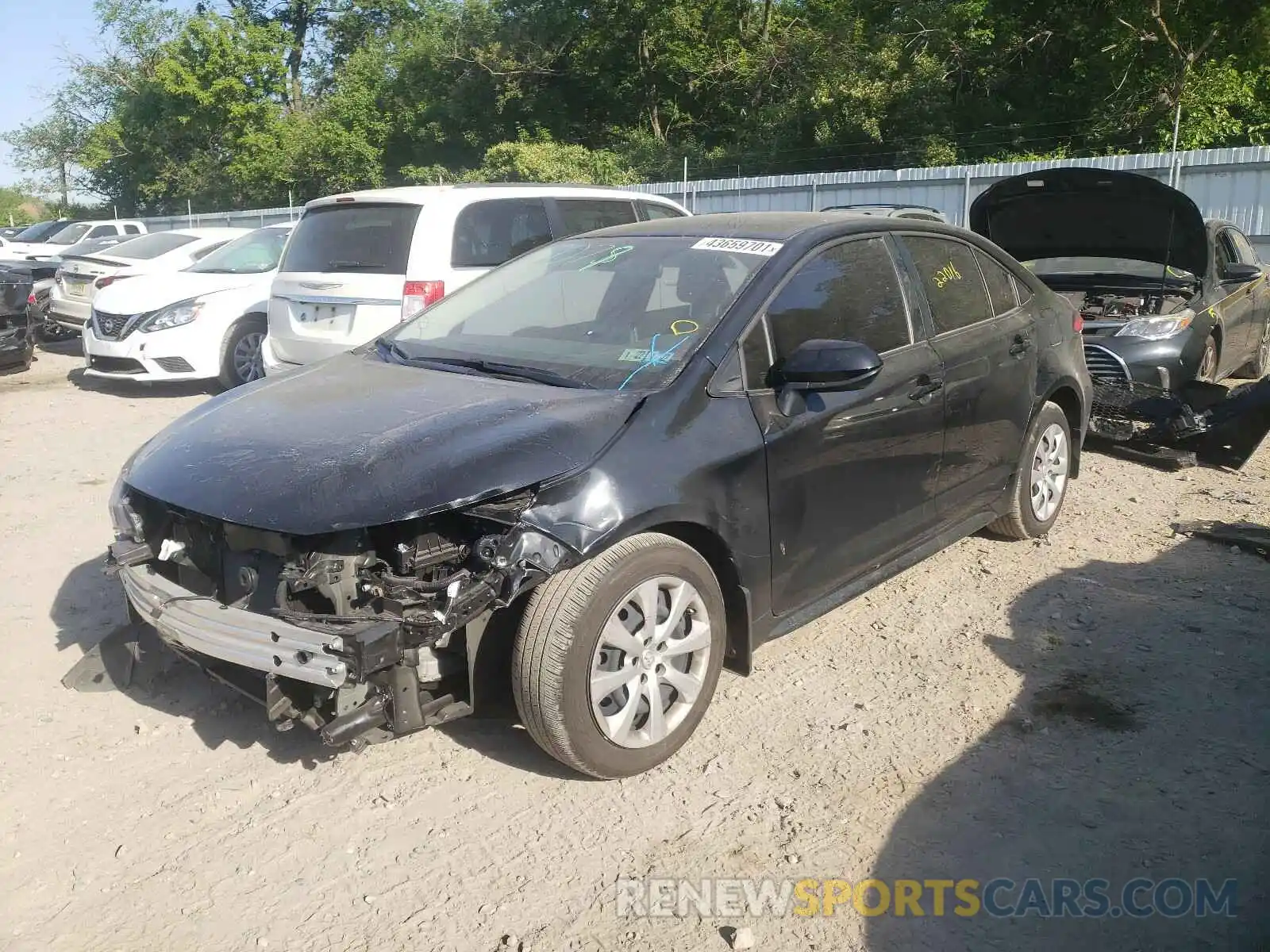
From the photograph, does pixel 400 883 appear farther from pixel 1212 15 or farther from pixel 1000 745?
pixel 1212 15

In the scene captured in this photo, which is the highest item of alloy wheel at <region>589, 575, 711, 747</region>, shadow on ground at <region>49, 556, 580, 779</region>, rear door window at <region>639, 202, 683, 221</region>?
rear door window at <region>639, 202, 683, 221</region>

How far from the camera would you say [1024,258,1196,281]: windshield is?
26.9 feet

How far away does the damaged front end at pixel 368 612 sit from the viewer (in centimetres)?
289

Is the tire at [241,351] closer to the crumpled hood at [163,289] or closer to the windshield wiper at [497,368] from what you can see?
the crumpled hood at [163,289]

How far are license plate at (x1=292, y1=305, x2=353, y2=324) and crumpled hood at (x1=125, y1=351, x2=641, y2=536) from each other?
3.58 meters

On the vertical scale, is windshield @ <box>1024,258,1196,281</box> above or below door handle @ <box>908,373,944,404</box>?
below

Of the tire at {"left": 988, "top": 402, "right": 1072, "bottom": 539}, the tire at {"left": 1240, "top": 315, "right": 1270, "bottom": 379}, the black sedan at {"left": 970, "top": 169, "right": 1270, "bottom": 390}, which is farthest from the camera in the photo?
the tire at {"left": 1240, "top": 315, "right": 1270, "bottom": 379}

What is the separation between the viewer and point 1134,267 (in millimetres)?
8414

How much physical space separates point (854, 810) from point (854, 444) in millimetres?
1342

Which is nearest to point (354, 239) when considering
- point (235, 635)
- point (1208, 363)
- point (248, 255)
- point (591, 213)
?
point (591, 213)

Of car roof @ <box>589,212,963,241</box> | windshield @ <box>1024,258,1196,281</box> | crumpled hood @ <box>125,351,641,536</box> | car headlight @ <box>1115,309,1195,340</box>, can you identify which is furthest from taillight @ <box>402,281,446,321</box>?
car headlight @ <box>1115,309,1195,340</box>

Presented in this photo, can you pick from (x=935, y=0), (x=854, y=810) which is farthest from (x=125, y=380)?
(x=935, y=0)

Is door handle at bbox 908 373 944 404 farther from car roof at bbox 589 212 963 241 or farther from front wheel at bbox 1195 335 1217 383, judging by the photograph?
front wheel at bbox 1195 335 1217 383

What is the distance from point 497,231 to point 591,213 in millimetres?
1019
